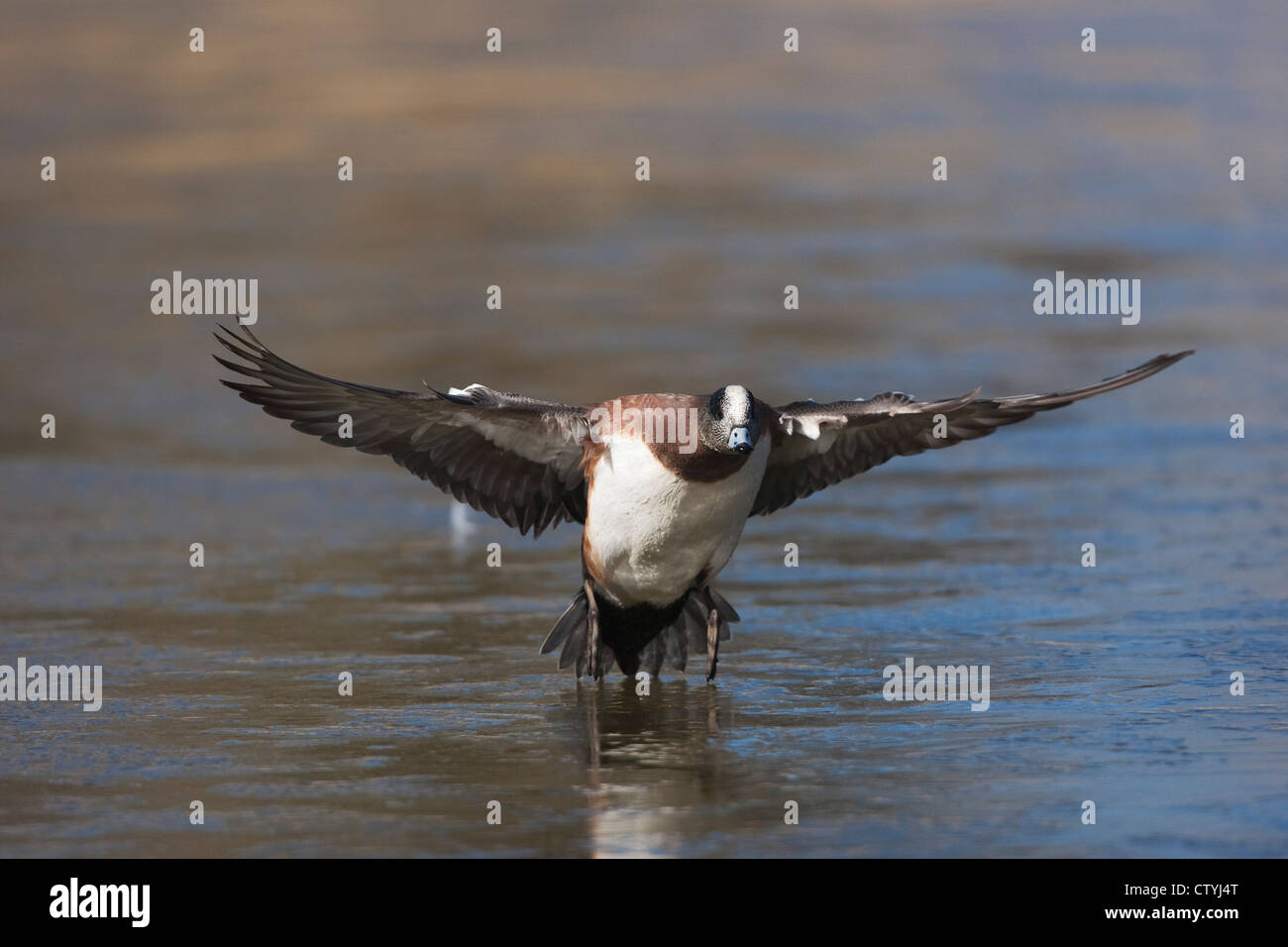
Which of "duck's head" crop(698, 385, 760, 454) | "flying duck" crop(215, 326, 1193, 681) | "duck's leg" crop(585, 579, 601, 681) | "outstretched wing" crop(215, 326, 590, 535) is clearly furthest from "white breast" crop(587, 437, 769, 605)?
"outstretched wing" crop(215, 326, 590, 535)

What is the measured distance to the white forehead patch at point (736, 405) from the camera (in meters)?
7.80

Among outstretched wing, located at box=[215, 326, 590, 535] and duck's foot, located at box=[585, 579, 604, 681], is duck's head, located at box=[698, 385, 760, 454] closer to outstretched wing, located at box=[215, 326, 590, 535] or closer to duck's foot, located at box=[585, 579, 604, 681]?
outstretched wing, located at box=[215, 326, 590, 535]

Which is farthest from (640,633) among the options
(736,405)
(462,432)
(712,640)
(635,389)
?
(635,389)

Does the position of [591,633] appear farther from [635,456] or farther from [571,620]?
[635,456]

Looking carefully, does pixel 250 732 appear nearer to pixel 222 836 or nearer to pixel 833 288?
pixel 222 836

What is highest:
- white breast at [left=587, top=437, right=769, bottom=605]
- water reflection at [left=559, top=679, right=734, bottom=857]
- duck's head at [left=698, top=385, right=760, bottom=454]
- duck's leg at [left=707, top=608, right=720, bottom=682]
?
duck's head at [left=698, top=385, right=760, bottom=454]

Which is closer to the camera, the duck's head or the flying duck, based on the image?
the duck's head

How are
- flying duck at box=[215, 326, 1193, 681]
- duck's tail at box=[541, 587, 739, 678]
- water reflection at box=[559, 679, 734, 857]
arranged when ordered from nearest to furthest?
water reflection at box=[559, 679, 734, 857], flying duck at box=[215, 326, 1193, 681], duck's tail at box=[541, 587, 739, 678]

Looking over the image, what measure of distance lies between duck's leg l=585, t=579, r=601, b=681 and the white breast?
0.36ft

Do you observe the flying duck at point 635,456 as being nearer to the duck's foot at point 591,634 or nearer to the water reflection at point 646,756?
the duck's foot at point 591,634

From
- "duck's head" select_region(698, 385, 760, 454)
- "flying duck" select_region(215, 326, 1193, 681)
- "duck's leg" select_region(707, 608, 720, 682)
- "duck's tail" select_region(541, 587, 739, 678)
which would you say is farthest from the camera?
"duck's tail" select_region(541, 587, 739, 678)

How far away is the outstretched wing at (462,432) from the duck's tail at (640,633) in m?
0.51

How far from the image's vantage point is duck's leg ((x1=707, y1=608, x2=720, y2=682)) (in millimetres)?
8281

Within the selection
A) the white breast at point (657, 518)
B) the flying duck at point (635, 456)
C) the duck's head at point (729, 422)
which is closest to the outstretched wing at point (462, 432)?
the flying duck at point (635, 456)
